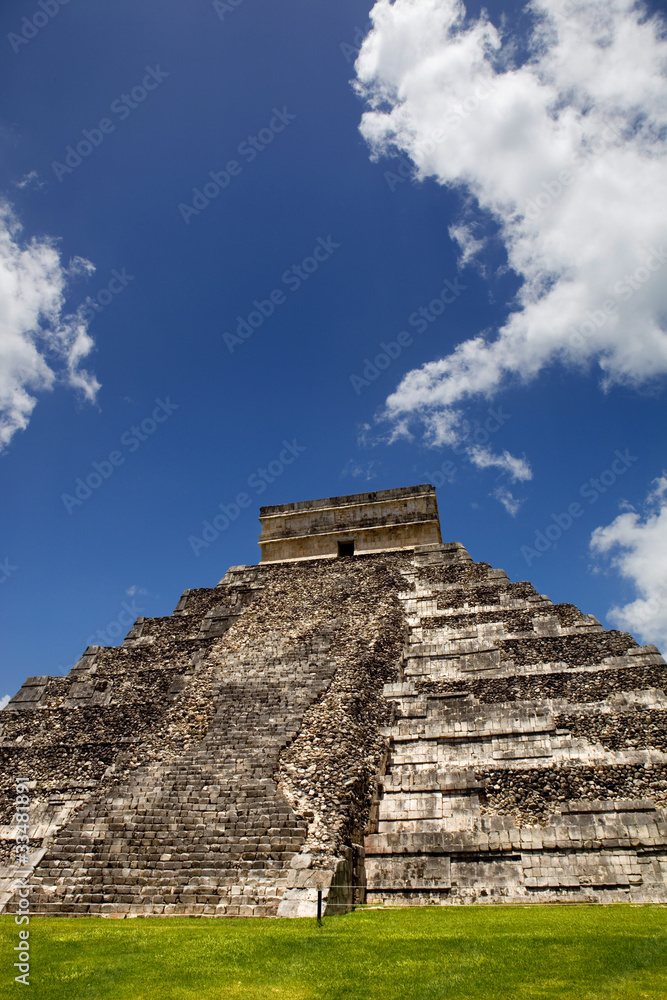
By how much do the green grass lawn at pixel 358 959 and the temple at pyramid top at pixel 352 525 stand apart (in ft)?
46.0

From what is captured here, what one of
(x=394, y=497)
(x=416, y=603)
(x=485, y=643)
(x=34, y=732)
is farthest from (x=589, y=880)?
(x=394, y=497)

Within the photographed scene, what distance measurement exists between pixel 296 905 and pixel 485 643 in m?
7.08

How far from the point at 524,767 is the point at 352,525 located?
39.6ft

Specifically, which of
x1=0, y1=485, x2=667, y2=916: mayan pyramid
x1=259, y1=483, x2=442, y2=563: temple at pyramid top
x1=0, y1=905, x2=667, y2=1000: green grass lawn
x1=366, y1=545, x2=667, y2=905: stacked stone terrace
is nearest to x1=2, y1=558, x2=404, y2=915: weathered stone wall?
x1=0, y1=485, x2=667, y2=916: mayan pyramid

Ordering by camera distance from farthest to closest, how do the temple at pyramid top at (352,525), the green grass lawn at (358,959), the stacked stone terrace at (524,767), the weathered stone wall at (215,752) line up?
the temple at pyramid top at (352,525), the stacked stone terrace at (524,767), the weathered stone wall at (215,752), the green grass lawn at (358,959)

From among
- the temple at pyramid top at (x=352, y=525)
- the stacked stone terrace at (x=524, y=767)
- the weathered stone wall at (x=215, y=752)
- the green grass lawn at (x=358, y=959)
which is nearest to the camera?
the green grass lawn at (x=358, y=959)

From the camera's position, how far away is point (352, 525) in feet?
68.5

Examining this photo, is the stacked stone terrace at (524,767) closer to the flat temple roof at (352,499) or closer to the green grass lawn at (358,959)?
the green grass lawn at (358,959)

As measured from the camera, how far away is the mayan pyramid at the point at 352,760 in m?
8.03

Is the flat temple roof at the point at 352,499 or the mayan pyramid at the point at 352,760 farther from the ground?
the flat temple roof at the point at 352,499

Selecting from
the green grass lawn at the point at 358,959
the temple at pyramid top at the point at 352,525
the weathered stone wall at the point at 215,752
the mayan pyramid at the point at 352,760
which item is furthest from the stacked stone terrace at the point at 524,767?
the temple at pyramid top at the point at 352,525

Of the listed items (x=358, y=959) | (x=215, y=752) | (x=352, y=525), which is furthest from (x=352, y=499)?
(x=358, y=959)

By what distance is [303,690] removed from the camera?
1162 cm

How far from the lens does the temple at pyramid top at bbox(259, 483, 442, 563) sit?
20.3 m
